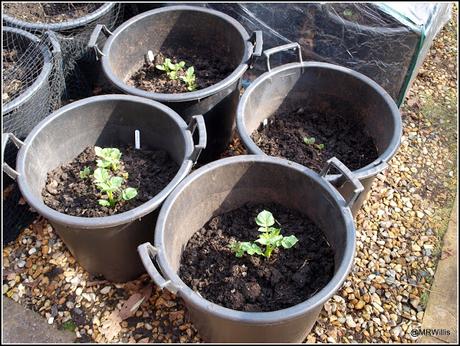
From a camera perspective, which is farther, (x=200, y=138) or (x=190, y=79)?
(x=190, y=79)

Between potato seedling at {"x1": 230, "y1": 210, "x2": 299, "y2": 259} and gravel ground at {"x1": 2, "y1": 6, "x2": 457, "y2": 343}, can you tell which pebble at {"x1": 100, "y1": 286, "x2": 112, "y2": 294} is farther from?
potato seedling at {"x1": 230, "y1": 210, "x2": 299, "y2": 259}

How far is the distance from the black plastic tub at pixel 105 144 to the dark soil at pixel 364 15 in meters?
1.30

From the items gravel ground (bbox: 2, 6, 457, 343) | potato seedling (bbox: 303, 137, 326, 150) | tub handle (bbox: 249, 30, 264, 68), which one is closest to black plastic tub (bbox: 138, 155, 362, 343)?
gravel ground (bbox: 2, 6, 457, 343)

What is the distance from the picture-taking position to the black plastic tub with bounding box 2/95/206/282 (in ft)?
6.68

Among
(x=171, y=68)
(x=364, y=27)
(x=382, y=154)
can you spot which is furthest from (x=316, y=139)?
(x=171, y=68)

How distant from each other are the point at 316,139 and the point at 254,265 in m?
0.95

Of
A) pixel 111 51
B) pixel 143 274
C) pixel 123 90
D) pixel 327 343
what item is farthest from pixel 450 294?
pixel 111 51

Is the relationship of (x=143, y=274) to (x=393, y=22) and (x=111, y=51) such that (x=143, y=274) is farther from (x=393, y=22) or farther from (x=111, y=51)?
(x=393, y=22)

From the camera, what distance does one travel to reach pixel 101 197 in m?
2.34

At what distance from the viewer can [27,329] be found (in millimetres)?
2350

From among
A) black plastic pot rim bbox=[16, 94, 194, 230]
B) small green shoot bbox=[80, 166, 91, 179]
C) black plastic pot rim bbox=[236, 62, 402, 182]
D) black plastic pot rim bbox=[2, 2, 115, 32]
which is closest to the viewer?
black plastic pot rim bbox=[16, 94, 194, 230]

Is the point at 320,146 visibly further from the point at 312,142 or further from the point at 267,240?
the point at 267,240

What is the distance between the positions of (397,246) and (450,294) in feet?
1.17

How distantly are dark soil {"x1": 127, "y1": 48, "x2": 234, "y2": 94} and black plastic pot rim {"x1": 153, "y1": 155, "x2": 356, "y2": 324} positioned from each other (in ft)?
3.12
